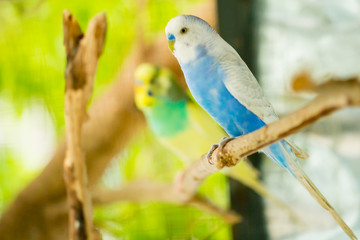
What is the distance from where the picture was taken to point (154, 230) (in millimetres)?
1312

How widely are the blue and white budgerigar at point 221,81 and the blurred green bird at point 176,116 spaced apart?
621 millimetres

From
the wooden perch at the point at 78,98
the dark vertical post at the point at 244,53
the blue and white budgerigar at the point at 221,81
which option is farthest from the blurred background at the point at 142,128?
the blue and white budgerigar at the point at 221,81

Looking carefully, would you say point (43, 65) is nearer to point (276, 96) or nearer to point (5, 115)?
point (5, 115)

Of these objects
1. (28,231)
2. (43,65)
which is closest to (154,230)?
(28,231)

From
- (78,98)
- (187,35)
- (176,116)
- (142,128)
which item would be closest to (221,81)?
(187,35)

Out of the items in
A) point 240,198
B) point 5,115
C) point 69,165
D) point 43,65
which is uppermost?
point 43,65

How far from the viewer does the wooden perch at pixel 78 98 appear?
2.20 feet

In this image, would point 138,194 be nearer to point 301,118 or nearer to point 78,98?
point 78,98

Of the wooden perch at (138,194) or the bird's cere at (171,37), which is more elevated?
the bird's cere at (171,37)

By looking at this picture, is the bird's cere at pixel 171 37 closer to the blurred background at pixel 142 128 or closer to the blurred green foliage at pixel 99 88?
the blurred background at pixel 142 128

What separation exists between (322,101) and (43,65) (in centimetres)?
126

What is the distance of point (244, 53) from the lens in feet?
2.66

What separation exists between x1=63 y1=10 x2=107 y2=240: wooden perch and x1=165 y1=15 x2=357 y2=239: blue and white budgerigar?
1.07ft

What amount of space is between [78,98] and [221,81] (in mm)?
381
